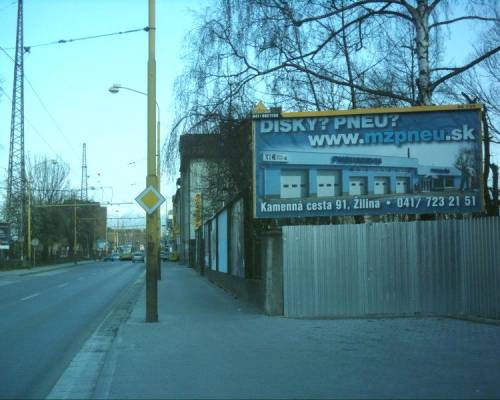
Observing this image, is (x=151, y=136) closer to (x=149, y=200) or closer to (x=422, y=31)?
(x=149, y=200)

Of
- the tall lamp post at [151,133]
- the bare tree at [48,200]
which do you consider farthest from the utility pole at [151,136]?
the bare tree at [48,200]

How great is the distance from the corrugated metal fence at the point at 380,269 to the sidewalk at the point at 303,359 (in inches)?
24.1

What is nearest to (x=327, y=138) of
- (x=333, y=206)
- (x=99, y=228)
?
(x=333, y=206)

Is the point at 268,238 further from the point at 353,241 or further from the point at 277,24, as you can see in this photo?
the point at 277,24

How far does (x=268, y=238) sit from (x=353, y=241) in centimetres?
187

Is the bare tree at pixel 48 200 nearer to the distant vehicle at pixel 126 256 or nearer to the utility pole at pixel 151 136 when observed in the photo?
the distant vehicle at pixel 126 256

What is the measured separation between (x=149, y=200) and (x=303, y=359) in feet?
21.8

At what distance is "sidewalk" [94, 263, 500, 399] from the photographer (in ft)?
23.5

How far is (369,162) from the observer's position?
14.4 m

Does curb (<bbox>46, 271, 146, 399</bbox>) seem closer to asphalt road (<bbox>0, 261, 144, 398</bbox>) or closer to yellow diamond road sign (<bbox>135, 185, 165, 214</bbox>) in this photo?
asphalt road (<bbox>0, 261, 144, 398</bbox>)

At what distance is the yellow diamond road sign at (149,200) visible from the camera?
47.0ft

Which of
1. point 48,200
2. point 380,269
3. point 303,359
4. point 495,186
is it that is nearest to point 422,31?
point 495,186

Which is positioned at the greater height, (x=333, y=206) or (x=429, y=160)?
(x=429, y=160)

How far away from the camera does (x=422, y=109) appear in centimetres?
1423
